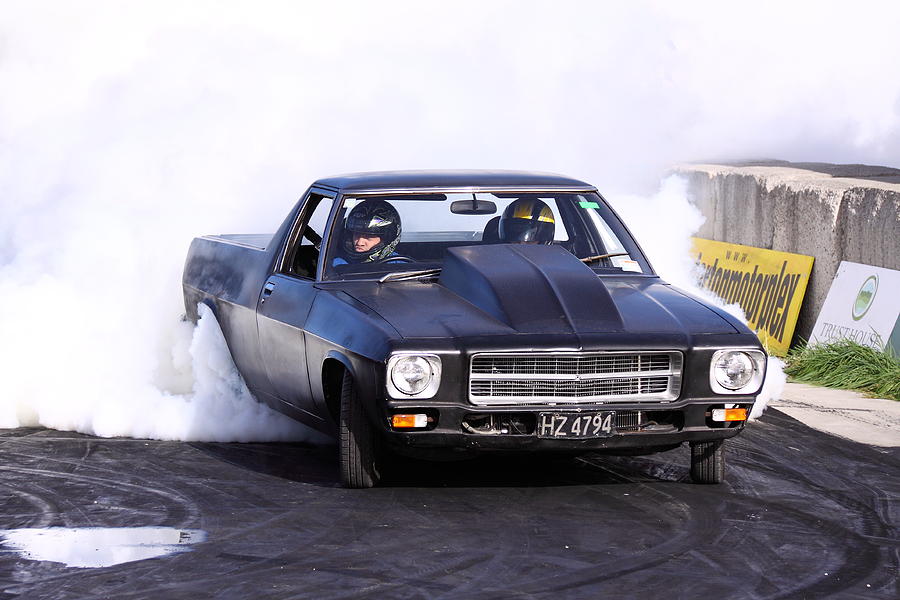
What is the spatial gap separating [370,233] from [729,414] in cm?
201

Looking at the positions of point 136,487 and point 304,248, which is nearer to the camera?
point 136,487

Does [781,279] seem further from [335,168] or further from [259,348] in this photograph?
[335,168]

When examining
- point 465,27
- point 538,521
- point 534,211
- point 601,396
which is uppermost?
point 465,27

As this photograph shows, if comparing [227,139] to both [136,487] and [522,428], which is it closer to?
[136,487]

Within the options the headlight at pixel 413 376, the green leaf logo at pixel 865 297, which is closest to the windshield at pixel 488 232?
the headlight at pixel 413 376

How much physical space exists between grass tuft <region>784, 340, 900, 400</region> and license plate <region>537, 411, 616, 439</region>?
412 cm

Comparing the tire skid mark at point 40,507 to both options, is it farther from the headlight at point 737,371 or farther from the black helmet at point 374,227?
the headlight at point 737,371

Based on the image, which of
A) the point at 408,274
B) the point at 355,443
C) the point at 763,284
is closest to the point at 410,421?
the point at 355,443

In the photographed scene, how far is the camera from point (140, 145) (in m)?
17.2

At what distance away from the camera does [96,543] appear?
561 centimetres

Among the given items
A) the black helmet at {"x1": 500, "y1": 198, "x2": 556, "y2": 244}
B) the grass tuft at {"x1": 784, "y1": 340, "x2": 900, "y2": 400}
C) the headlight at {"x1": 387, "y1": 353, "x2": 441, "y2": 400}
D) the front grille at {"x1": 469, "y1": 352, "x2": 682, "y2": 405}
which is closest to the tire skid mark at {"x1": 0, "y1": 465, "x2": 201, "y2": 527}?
the headlight at {"x1": 387, "y1": 353, "x2": 441, "y2": 400}

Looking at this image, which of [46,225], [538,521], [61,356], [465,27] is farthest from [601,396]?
[465,27]

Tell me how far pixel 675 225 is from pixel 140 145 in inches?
251

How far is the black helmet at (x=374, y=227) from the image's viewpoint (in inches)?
286
